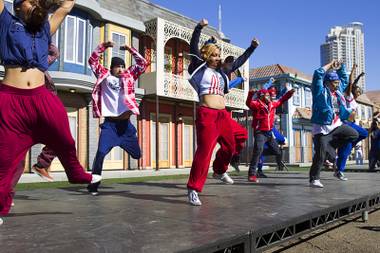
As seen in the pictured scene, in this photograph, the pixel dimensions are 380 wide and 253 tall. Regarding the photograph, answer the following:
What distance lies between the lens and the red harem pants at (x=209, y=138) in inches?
159

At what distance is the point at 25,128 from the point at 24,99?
21cm

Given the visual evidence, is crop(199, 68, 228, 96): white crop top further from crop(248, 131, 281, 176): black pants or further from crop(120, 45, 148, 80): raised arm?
crop(248, 131, 281, 176): black pants

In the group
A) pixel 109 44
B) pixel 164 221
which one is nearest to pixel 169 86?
pixel 109 44

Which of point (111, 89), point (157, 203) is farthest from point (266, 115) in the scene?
point (157, 203)

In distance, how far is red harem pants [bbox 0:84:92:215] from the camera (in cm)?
275

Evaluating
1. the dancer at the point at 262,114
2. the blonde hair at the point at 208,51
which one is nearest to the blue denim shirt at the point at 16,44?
the blonde hair at the point at 208,51

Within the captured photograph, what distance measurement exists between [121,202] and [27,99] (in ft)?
5.14

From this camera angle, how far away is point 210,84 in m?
4.34

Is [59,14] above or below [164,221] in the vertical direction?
above

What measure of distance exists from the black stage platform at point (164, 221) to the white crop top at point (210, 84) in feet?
3.87

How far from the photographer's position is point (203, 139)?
4113mm

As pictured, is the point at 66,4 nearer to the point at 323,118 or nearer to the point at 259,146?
the point at 323,118

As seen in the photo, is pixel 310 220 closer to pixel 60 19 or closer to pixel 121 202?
pixel 121 202

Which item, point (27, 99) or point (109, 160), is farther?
point (109, 160)
